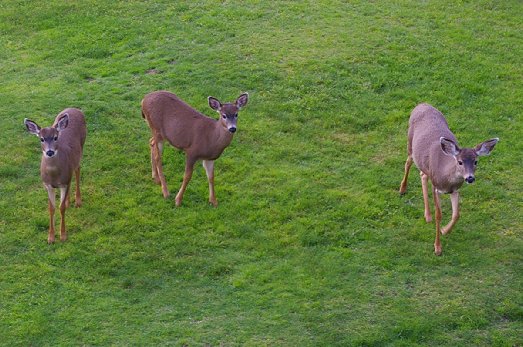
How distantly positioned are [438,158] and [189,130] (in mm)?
4107

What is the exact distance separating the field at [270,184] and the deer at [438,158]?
1.48ft

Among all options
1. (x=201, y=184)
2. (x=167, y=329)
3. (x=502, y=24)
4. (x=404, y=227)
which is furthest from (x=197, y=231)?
(x=502, y=24)

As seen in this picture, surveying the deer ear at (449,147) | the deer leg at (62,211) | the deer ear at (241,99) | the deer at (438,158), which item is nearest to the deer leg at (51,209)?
the deer leg at (62,211)

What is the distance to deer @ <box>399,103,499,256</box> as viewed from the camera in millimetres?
11945

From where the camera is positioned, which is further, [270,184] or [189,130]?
[270,184]

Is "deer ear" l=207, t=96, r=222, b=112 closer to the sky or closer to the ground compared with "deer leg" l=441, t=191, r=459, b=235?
closer to the sky

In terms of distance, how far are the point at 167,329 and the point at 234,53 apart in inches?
368

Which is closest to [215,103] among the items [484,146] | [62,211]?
[62,211]

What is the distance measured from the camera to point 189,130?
45.3ft

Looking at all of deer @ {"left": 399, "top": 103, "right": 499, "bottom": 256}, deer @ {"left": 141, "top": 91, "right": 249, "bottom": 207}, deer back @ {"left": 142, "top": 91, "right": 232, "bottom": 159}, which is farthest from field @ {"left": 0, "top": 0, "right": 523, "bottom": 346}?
deer back @ {"left": 142, "top": 91, "right": 232, "bottom": 159}

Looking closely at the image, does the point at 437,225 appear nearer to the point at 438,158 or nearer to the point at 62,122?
the point at 438,158

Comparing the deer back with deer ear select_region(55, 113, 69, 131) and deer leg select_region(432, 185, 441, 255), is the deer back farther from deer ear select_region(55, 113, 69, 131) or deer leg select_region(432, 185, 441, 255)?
deer leg select_region(432, 185, 441, 255)

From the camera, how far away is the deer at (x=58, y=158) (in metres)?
12.5

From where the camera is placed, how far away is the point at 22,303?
11625mm
